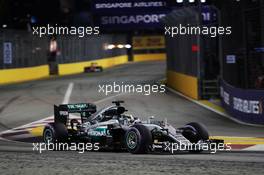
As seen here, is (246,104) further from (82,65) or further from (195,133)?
(82,65)

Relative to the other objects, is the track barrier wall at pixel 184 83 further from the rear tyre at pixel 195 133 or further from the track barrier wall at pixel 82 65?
the track barrier wall at pixel 82 65

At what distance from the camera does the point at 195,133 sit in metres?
12.6

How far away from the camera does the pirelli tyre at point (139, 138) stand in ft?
38.5

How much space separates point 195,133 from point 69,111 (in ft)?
11.2

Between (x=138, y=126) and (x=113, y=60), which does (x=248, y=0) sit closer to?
(x=138, y=126)

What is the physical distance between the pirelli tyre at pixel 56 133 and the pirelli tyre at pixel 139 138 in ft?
7.29

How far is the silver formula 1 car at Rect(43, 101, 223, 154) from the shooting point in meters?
12.0
